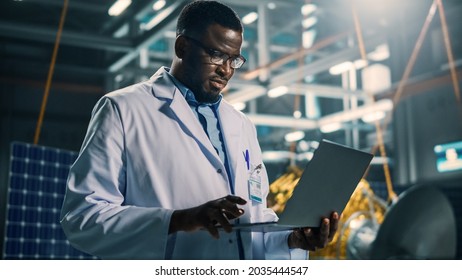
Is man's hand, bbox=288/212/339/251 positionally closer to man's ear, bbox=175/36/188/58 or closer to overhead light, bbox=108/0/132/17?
man's ear, bbox=175/36/188/58

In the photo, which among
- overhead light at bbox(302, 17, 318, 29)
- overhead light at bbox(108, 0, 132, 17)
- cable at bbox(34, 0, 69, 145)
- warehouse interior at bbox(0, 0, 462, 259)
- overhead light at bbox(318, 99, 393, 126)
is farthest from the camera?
overhead light at bbox(318, 99, 393, 126)

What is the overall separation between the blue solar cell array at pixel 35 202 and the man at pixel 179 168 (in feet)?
3.46

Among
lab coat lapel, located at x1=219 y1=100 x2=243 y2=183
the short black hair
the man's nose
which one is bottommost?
lab coat lapel, located at x1=219 y1=100 x2=243 y2=183

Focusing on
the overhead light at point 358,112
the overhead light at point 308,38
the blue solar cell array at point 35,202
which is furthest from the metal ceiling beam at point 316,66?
the blue solar cell array at point 35,202

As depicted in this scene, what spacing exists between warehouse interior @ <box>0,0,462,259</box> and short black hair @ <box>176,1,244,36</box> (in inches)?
44.5

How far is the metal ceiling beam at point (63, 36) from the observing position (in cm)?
338

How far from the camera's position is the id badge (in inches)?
55.1

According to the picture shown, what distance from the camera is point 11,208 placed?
7.36 feet

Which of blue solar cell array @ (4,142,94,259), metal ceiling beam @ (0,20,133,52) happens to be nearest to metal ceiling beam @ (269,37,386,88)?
metal ceiling beam @ (0,20,133,52)

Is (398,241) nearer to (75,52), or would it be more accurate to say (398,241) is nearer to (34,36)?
(34,36)

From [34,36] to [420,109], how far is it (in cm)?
247

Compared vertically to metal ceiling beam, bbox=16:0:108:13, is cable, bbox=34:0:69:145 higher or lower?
lower

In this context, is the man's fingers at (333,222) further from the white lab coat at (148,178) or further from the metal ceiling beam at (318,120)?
the metal ceiling beam at (318,120)

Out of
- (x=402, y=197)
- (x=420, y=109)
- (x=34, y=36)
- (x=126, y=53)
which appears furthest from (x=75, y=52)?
(x=402, y=197)
